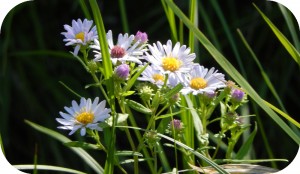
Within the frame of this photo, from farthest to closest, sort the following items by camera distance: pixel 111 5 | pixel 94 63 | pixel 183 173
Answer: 1. pixel 111 5
2. pixel 183 173
3. pixel 94 63

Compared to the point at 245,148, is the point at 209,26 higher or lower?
higher

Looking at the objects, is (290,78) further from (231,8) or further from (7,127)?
(7,127)

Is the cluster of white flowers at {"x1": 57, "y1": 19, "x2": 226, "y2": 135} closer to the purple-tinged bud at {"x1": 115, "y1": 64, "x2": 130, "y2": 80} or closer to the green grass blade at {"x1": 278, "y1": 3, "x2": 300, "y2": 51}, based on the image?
the purple-tinged bud at {"x1": 115, "y1": 64, "x2": 130, "y2": 80}

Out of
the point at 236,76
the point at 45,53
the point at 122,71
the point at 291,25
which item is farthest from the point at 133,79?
the point at 45,53

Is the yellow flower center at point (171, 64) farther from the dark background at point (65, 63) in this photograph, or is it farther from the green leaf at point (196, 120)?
the dark background at point (65, 63)

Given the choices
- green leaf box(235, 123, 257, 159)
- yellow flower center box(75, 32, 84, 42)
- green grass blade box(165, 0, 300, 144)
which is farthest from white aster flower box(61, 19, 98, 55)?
green leaf box(235, 123, 257, 159)

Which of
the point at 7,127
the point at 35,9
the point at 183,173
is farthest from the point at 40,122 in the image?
the point at 183,173

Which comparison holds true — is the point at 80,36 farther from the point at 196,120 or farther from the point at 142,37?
the point at 196,120
